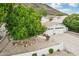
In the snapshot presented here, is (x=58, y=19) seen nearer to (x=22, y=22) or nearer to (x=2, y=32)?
A: (x=22, y=22)

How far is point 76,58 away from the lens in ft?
5.34

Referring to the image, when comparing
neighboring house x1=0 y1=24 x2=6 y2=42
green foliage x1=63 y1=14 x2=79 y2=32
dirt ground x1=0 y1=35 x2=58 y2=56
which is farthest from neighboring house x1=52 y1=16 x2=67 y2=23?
neighboring house x1=0 y1=24 x2=6 y2=42

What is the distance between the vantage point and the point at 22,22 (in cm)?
165

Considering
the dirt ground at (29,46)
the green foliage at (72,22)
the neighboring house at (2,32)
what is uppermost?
the green foliage at (72,22)

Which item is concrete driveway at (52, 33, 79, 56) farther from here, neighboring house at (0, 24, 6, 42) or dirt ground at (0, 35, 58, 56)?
neighboring house at (0, 24, 6, 42)

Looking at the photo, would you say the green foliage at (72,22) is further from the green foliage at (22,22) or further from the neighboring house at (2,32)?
the neighboring house at (2,32)

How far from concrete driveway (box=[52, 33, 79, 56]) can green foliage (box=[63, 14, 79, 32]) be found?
7 cm

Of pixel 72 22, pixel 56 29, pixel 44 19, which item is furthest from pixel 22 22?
pixel 72 22

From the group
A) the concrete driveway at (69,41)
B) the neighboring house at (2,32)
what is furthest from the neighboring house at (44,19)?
the neighboring house at (2,32)

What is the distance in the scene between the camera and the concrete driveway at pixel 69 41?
5.33 ft

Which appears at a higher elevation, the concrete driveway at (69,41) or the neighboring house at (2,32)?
the neighboring house at (2,32)

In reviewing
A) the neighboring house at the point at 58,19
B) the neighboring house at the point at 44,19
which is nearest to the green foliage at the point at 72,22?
the neighboring house at the point at 58,19

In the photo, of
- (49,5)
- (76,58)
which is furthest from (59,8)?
(76,58)

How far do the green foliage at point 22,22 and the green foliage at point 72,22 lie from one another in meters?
0.23
